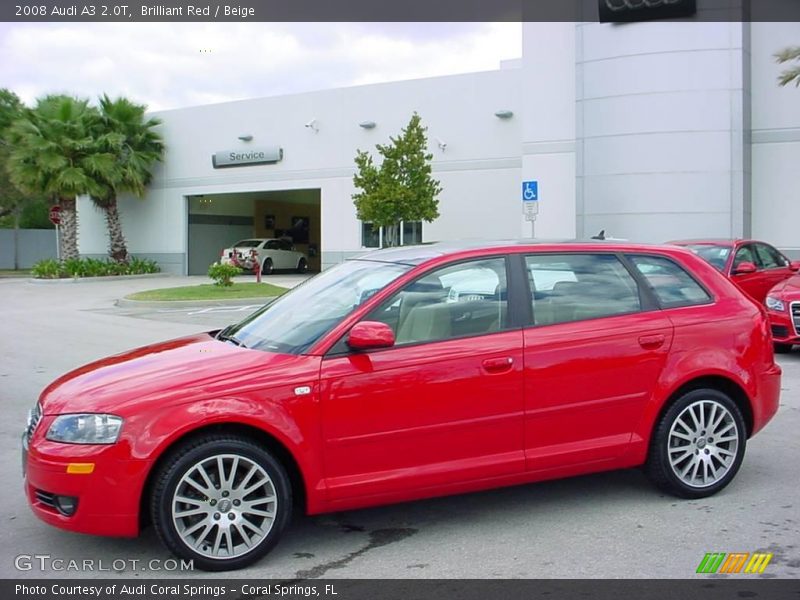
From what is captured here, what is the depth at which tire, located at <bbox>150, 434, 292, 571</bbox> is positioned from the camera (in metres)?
4.34

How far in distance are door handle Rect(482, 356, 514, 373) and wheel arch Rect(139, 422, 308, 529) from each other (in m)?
1.20

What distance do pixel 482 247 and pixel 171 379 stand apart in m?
2.04

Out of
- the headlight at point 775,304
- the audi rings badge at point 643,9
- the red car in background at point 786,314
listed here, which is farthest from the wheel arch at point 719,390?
the audi rings badge at point 643,9

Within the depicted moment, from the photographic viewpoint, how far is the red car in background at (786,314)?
1105cm

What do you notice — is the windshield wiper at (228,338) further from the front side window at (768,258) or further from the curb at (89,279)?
the curb at (89,279)

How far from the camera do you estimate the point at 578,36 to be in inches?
963

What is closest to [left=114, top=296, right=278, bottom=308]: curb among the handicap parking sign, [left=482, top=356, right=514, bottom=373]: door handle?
the handicap parking sign

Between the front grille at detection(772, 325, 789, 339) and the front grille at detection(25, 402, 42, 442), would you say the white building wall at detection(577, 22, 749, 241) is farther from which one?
the front grille at detection(25, 402, 42, 442)

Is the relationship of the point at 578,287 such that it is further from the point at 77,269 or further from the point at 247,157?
the point at 77,269

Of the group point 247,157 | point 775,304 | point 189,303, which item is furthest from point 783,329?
point 247,157

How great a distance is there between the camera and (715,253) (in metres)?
13.6
